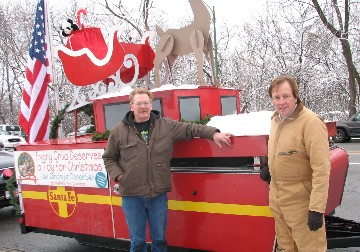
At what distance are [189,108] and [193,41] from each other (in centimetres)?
112

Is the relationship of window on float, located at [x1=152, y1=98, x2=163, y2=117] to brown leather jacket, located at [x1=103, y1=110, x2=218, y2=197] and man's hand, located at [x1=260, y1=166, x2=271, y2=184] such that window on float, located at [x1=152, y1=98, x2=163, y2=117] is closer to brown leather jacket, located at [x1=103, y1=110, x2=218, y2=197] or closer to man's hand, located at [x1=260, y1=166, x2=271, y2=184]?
brown leather jacket, located at [x1=103, y1=110, x2=218, y2=197]

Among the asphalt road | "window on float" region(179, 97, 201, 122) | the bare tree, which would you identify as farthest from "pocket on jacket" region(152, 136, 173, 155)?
the bare tree

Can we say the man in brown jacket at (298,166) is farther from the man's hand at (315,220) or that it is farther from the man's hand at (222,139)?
the man's hand at (222,139)

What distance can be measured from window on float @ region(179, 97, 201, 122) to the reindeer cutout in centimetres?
58

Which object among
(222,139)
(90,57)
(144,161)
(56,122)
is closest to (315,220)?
(222,139)

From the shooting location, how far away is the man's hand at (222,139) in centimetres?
343

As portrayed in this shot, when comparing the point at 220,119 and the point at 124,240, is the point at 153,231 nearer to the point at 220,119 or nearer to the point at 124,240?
the point at 124,240

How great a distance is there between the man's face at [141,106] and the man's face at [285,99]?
1.21 metres

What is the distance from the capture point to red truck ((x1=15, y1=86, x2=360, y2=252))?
11.4 feet

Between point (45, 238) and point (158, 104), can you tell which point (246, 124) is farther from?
point (45, 238)

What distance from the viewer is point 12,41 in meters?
32.7

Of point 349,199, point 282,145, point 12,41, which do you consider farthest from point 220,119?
point 12,41

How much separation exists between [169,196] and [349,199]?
456cm

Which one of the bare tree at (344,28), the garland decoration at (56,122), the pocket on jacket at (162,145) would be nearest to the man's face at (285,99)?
the pocket on jacket at (162,145)
